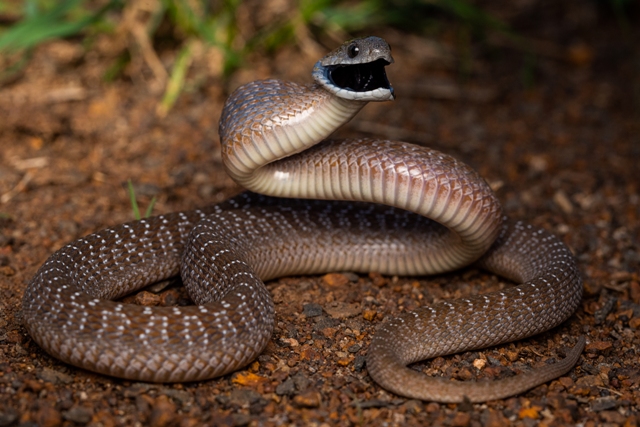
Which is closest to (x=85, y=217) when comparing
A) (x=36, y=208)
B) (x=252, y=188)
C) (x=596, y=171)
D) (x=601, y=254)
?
(x=36, y=208)

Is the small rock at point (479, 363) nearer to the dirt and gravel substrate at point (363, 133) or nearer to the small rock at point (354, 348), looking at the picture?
the dirt and gravel substrate at point (363, 133)

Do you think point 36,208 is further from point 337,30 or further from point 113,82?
point 337,30

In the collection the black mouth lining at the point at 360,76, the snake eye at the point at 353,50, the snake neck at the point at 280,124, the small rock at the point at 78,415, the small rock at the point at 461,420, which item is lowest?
the small rock at the point at 461,420

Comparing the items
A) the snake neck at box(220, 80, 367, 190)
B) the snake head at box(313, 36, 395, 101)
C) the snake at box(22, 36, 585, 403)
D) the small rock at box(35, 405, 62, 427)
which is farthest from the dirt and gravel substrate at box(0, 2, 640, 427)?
the snake head at box(313, 36, 395, 101)

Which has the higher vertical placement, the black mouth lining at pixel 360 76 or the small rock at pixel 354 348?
the black mouth lining at pixel 360 76

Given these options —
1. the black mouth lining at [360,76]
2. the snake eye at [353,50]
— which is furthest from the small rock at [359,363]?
the snake eye at [353,50]

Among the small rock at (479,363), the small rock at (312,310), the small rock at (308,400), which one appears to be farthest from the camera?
the small rock at (312,310)
